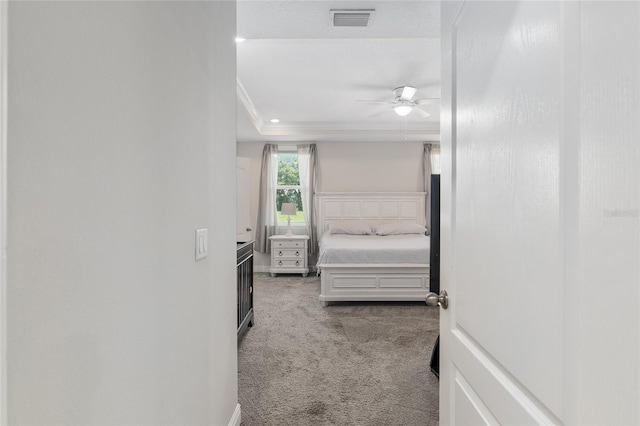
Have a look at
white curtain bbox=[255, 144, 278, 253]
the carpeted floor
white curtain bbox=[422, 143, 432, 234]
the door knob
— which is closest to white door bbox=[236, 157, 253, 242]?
the carpeted floor

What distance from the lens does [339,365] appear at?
2814mm

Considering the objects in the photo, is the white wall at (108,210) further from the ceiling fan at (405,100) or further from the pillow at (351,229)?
the pillow at (351,229)

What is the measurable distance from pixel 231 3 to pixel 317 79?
2.31 m

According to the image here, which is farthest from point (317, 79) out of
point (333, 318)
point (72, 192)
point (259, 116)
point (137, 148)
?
point (72, 192)

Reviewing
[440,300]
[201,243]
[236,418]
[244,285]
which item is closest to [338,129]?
[244,285]

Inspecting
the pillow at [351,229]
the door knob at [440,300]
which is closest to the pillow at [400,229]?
the pillow at [351,229]

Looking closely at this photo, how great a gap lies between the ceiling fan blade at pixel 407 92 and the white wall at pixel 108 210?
2.96m

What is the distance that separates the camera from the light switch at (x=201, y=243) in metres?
1.38

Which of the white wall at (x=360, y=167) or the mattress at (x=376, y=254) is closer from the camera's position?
the mattress at (x=376, y=254)

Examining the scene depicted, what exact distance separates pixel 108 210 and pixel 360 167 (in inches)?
246

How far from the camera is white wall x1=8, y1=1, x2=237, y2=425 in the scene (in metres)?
0.58

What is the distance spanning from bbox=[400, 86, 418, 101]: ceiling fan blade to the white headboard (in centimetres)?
263

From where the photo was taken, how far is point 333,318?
3982 millimetres

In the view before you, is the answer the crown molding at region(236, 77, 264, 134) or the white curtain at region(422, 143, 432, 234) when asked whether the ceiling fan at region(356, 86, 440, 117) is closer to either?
the crown molding at region(236, 77, 264, 134)
